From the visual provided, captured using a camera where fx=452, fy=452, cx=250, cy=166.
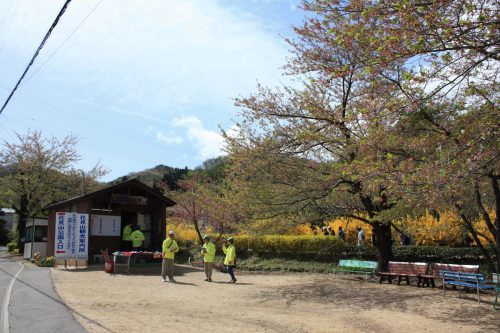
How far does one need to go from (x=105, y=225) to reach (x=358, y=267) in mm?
10388

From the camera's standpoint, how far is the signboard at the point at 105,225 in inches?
731

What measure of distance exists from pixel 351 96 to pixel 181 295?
8.18 m

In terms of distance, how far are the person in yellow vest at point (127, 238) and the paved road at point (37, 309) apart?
5.48 m

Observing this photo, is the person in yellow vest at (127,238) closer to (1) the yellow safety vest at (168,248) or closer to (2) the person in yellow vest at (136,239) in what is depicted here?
(2) the person in yellow vest at (136,239)

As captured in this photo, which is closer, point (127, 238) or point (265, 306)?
point (265, 306)

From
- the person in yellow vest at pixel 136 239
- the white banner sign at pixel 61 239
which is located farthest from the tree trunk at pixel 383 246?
the white banner sign at pixel 61 239

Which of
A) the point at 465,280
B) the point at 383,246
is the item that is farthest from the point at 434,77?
the point at 383,246

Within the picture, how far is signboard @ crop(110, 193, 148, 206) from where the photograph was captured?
18.9m

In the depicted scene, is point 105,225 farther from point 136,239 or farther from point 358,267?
point 358,267

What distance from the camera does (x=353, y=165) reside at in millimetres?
10141

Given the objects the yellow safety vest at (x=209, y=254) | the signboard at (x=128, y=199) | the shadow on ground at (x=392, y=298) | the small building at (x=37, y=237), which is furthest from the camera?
the small building at (x=37, y=237)

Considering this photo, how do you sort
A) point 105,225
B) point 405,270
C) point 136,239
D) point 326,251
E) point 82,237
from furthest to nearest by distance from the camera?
point 326,251 < point 105,225 < point 136,239 < point 82,237 < point 405,270

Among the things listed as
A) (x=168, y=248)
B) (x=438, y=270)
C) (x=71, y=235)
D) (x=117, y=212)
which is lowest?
(x=438, y=270)

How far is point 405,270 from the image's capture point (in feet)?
47.1
